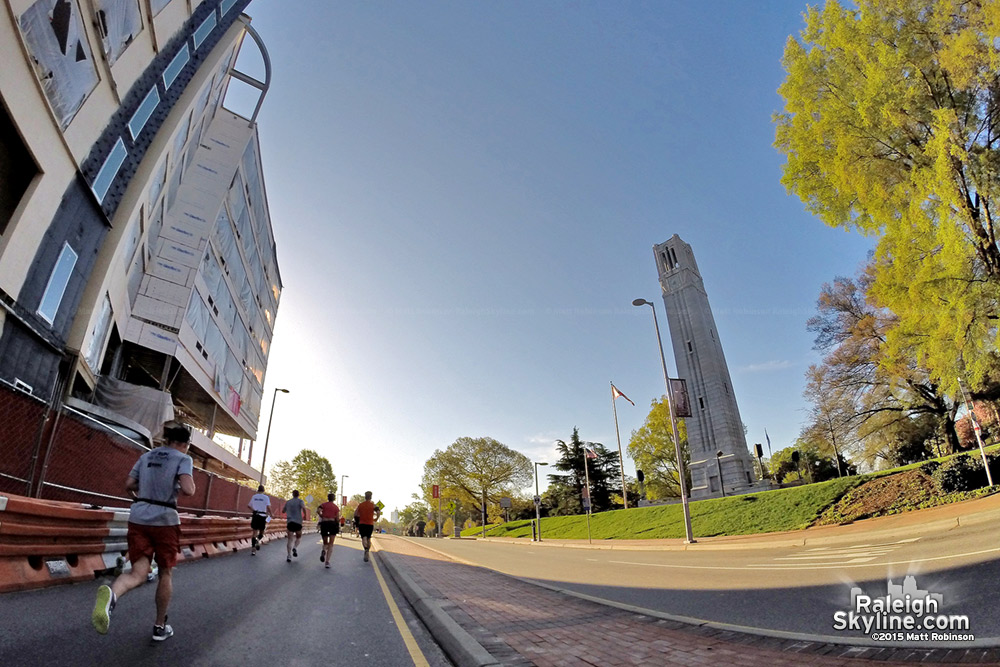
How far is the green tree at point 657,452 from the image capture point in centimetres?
4728

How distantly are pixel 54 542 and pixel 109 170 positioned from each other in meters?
11.9

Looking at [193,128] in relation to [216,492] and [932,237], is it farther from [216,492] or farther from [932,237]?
[932,237]

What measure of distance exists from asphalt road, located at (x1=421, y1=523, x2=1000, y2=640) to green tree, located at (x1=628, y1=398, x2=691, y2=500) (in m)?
35.2

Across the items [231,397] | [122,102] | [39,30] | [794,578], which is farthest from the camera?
[231,397]

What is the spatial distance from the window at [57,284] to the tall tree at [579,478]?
4813 cm

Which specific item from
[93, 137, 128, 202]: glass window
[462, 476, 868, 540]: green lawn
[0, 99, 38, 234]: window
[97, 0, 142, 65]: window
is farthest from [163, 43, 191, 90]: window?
[462, 476, 868, 540]: green lawn

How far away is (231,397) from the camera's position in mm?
33688

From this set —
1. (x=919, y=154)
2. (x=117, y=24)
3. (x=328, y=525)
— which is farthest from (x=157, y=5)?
(x=919, y=154)

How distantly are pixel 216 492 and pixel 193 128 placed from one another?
17.1 metres

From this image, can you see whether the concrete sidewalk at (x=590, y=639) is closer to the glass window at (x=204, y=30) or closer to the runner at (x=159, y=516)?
the runner at (x=159, y=516)

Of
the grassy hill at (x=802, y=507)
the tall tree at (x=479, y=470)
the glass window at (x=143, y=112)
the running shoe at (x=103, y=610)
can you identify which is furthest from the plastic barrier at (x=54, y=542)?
the tall tree at (x=479, y=470)

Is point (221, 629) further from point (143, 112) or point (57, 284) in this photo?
point (143, 112)

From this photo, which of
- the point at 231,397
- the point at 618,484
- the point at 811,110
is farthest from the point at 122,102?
the point at 618,484

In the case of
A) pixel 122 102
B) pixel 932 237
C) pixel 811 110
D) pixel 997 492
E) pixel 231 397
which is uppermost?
pixel 122 102
